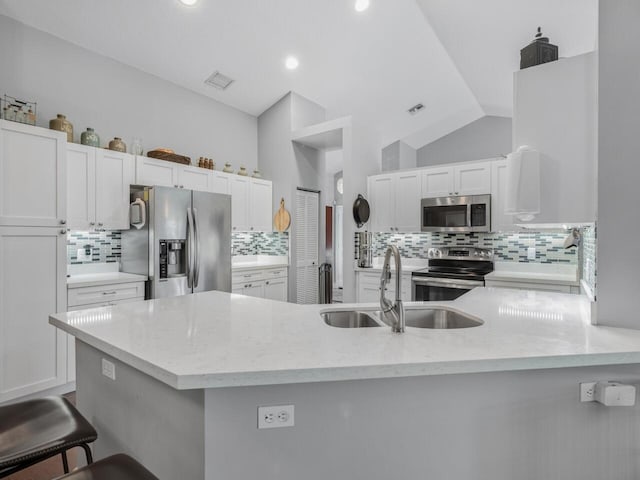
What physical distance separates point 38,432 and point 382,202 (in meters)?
4.22

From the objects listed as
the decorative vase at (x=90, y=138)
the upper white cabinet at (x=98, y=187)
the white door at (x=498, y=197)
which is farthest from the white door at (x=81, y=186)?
the white door at (x=498, y=197)

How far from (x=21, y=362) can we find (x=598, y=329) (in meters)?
3.69

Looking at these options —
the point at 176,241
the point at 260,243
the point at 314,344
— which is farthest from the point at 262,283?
the point at 314,344

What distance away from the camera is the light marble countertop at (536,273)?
3562 mm

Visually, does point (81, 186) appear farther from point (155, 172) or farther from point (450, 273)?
point (450, 273)

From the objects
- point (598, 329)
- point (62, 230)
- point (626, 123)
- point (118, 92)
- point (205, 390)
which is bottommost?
point (205, 390)

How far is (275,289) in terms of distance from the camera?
5137 mm

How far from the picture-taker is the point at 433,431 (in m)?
1.25

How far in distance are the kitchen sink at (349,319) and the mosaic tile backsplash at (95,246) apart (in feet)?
9.83

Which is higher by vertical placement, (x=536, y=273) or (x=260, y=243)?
(x=260, y=243)

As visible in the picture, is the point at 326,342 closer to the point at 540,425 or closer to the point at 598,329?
the point at 540,425

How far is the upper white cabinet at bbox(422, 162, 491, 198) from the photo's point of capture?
4148mm

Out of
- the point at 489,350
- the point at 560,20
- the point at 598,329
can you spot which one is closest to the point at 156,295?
the point at 489,350

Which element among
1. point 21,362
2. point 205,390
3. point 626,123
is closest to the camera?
point 205,390
